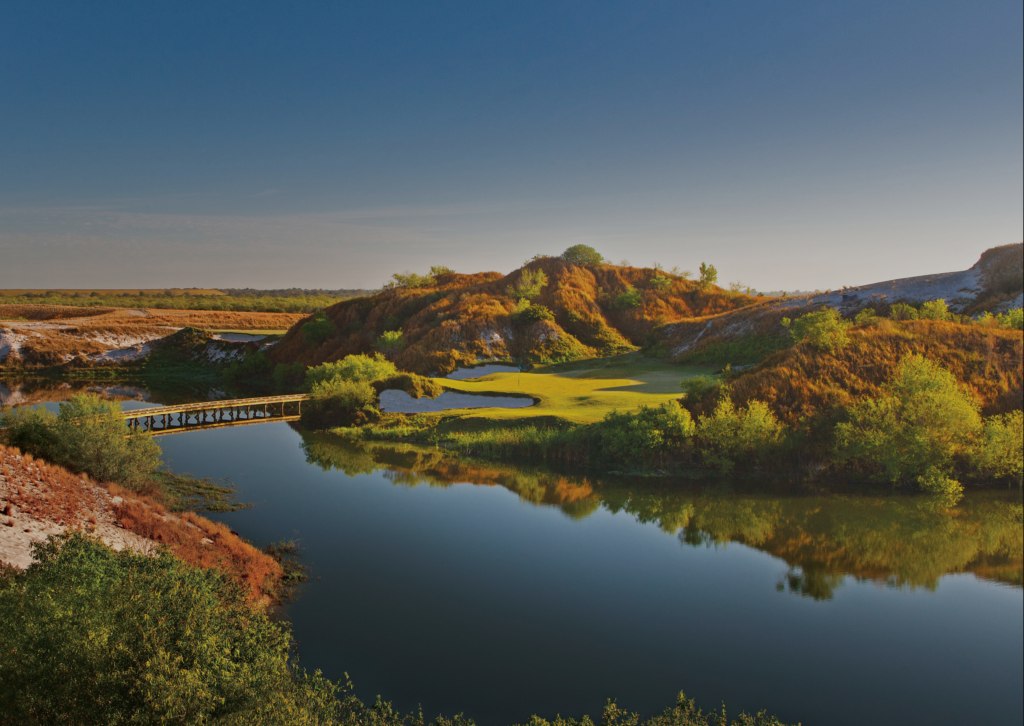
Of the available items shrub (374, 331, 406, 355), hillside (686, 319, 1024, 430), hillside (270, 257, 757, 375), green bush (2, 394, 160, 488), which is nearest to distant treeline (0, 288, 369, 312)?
hillside (270, 257, 757, 375)

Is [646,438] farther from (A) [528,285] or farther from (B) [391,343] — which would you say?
(A) [528,285]

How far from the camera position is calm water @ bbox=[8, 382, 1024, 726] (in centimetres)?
1009

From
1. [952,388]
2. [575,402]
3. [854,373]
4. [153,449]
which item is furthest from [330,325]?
[952,388]

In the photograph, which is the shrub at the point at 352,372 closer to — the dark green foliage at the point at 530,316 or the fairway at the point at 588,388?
the fairway at the point at 588,388

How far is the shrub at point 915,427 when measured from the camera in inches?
726

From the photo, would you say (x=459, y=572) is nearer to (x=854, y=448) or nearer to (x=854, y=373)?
(x=854, y=448)

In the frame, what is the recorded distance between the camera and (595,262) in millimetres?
70562

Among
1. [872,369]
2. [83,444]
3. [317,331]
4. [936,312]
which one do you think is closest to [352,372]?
[83,444]

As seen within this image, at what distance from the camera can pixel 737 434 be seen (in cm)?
2303

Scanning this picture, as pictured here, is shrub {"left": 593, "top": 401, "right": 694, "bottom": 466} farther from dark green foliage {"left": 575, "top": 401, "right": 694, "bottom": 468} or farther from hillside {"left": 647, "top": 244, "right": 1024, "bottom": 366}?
hillside {"left": 647, "top": 244, "right": 1024, "bottom": 366}

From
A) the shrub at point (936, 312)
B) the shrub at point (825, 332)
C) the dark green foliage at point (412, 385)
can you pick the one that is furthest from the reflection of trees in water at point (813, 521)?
the shrub at point (936, 312)

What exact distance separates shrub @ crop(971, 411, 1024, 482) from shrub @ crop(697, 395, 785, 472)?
20.4ft

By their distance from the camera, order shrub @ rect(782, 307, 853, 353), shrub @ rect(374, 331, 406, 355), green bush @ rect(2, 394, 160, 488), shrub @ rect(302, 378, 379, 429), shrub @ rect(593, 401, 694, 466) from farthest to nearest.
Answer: shrub @ rect(374, 331, 406, 355) < shrub @ rect(302, 378, 379, 429) < shrub @ rect(782, 307, 853, 353) < shrub @ rect(593, 401, 694, 466) < green bush @ rect(2, 394, 160, 488)

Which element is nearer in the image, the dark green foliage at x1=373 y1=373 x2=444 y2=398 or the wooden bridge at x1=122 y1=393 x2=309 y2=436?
the wooden bridge at x1=122 y1=393 x2=309 y2=436
